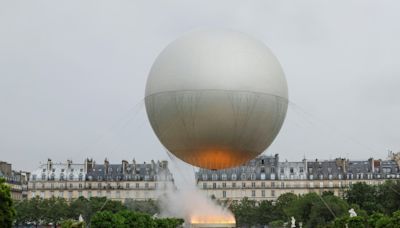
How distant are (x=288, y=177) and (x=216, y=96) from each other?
102887 mm

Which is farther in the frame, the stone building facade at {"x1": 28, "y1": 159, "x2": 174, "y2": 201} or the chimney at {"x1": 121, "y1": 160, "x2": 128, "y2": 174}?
the chimney at {"x1": 121, "y1": 160, "x2": 128, "y2": 174}

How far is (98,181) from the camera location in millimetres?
131250

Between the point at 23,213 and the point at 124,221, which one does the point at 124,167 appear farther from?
the point at 124,221

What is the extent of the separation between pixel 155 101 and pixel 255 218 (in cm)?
8291

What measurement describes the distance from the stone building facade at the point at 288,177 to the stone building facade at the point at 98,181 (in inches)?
428

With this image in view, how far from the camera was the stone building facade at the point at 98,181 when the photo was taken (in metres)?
130

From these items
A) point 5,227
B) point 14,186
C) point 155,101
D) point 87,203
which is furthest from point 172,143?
point 14,186

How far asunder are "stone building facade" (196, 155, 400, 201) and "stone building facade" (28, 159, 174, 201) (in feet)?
35.7

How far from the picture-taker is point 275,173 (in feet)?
432

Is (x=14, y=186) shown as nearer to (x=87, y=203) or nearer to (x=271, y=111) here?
(x=87, y=203)

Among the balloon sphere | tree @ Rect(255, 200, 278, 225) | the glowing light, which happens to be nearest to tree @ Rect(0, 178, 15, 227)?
the balloon sphere

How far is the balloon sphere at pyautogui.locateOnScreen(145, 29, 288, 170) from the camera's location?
30.3m

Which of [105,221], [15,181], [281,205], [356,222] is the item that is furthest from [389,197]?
[15,181]

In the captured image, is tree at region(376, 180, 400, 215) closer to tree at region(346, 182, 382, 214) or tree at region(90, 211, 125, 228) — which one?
tree at region(346, 182, 382, 214)
